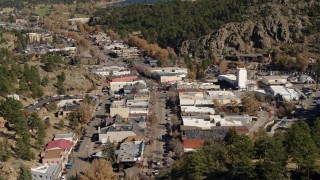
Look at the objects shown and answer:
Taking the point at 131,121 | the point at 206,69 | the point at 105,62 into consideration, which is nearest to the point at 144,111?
the point at 131,121

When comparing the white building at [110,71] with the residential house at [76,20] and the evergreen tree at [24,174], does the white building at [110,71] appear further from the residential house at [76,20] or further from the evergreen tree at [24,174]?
the residential house at [76,20]

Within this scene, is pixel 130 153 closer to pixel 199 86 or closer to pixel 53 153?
pixel 53 153

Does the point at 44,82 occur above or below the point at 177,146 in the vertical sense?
above

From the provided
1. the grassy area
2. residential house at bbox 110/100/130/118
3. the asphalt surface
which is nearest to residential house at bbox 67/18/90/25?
the grassy area

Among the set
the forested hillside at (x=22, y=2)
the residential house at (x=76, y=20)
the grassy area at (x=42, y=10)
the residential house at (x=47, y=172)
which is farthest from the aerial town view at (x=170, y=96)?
the forested hillside at (x=22, y=2)

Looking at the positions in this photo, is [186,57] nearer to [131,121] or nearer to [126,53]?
[126,53]

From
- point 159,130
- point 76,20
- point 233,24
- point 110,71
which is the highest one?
point 76,20

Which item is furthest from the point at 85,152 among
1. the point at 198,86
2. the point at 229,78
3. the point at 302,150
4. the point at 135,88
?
the point at 229,78
